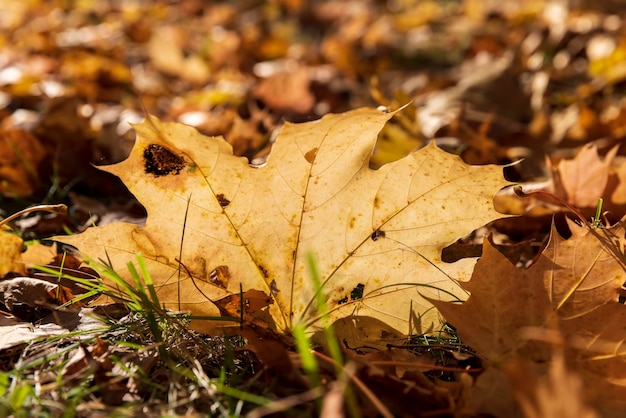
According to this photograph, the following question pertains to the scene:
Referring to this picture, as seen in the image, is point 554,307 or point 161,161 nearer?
point 554,307

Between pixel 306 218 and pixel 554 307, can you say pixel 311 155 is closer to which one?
pixel 306 218

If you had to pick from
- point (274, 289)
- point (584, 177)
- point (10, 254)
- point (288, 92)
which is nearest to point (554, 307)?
point (274, 289)

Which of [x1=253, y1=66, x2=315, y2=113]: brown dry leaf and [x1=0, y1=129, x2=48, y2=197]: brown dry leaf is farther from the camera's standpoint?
[x1=253, y1=66, x2=315, y2=113]: brown dry leaf

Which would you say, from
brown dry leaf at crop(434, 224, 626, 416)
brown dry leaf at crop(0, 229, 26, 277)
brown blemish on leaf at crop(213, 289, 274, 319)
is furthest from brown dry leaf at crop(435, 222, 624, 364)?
brown dry leaf at crop(0, 229, 26, 277)

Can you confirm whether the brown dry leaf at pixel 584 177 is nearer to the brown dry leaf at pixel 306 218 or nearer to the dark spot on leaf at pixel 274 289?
the brown dry leaf at pixel 306 218

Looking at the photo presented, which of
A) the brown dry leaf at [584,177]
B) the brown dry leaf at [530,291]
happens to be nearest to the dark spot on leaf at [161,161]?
the brown dry leaf at [530,291]

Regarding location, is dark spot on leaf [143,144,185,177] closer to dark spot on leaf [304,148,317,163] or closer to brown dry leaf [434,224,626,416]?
dark spot on leaf [304,148,317,163]

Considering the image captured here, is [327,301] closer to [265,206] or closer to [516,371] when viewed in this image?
[265,206]
